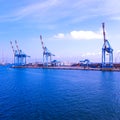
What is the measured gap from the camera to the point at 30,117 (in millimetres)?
17625

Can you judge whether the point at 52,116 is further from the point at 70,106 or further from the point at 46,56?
the point at 46,56

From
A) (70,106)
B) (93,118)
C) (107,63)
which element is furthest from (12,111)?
(107,63)

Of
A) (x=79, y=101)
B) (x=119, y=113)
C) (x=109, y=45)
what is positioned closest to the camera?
(x=119, y=113)

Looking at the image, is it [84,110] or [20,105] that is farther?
[20,105]

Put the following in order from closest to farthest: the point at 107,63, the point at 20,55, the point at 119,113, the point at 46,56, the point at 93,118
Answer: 1. the point at 93,118
2. the point at 119,113
3. the point at 107,63
4. the point at 46,56
5. the point at 20,55

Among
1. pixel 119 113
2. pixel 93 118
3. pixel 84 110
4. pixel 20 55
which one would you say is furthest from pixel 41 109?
pixel 20 55

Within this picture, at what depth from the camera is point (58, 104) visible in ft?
73.5

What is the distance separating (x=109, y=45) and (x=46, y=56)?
4784 cm

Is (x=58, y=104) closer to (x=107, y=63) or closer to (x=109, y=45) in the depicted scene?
(x=109, y=45)

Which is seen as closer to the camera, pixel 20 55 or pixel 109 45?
pixel 109 45

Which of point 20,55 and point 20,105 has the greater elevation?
point 20,55

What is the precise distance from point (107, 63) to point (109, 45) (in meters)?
13.0

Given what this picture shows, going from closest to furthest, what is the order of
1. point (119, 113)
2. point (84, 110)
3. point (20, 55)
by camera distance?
point (119, 113), point (84, 110), point (20, 55)

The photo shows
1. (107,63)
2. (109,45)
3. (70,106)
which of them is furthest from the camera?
(107,63)
